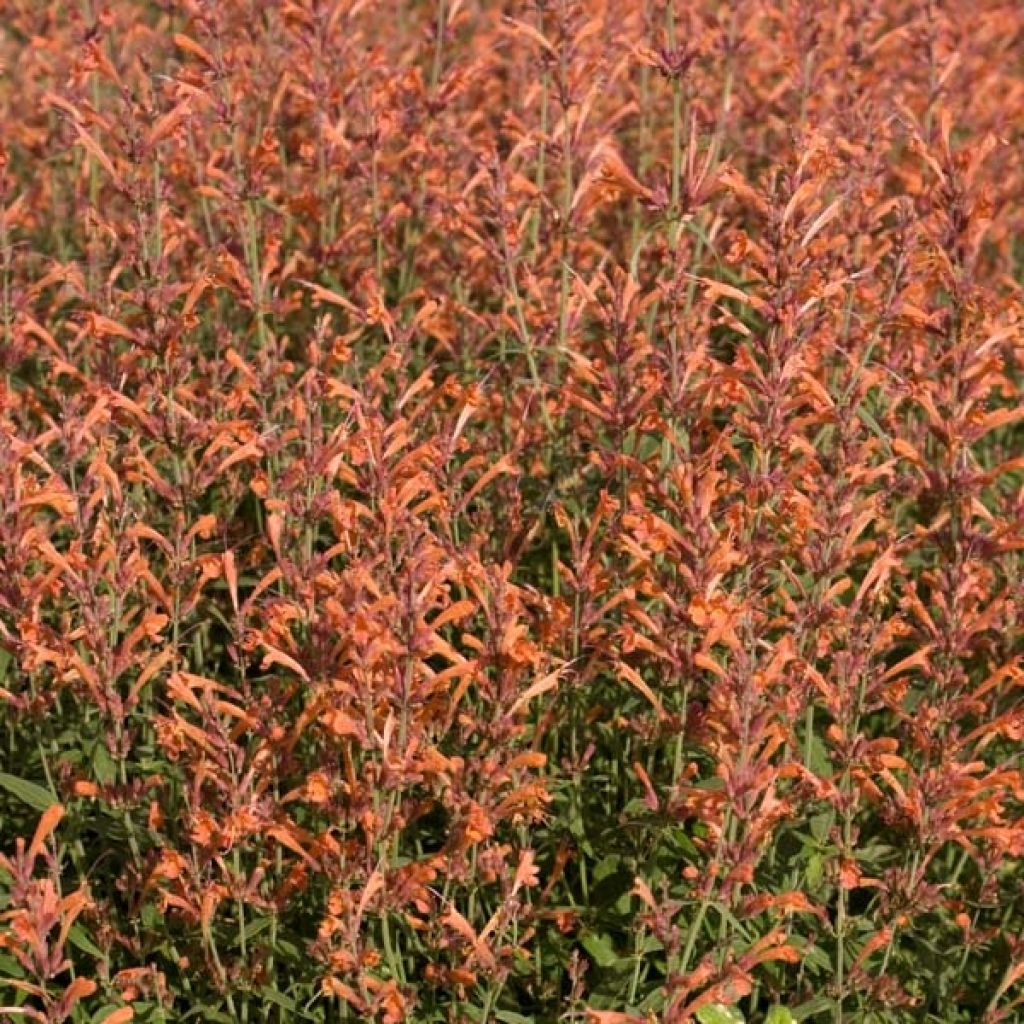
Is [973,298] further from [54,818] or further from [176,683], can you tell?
[54,818]

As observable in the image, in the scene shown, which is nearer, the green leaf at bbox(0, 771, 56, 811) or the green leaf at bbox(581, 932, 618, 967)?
the green leaf at bbox(0, 771, 56, 811)

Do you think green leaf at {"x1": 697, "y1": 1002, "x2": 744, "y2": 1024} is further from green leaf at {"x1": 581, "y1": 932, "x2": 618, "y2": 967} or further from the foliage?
green leaf at {"x1": 581, "y1": 932, "x2": 618, "y2": 967}

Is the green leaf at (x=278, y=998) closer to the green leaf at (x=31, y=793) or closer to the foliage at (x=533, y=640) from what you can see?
the foliage at (x=533, y=640)

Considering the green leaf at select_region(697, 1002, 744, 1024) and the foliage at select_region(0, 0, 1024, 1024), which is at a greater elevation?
the foliage at select_region(0, 0, 1024, 1024)

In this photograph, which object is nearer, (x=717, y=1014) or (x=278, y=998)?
(x=278, y=998)

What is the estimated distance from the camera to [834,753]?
4.53 m

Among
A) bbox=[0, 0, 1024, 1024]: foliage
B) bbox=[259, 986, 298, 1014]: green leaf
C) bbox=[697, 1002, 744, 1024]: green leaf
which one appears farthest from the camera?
bbox=[697, 1002, 744, 1024]: green leaf

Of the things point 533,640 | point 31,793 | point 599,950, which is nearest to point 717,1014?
point 599,950

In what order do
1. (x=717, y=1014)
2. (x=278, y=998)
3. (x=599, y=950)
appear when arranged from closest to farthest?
(x=278, y=998) < (x=717, y=1014) < (x=599, y=950)

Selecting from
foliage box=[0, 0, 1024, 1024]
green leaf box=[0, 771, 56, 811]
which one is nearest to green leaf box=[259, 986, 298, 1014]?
foliage box=[0, 0, 1024, 1024]

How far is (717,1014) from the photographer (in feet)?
14.4

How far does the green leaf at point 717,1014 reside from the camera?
4.35 meters

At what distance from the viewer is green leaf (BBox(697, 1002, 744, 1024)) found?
4348mm

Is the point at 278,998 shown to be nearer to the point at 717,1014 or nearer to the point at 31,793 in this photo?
the point at 31,793
